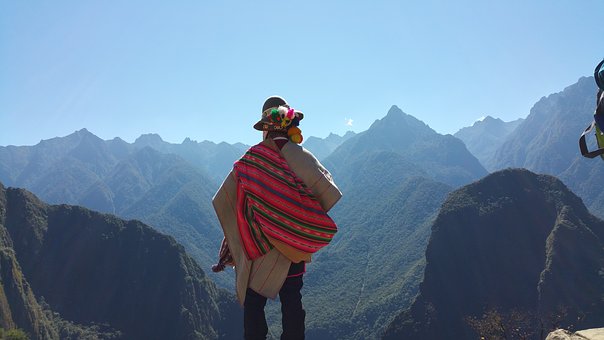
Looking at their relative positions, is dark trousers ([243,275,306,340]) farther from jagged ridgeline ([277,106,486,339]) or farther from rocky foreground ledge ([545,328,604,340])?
jagged ridgeline ([277,106,486,339])

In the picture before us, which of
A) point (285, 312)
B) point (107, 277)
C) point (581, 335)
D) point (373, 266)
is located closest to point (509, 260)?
point (373, 266)

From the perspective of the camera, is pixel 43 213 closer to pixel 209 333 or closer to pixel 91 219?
pixel 91 219

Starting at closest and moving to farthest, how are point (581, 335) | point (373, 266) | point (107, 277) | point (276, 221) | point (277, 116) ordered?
point (276, 221), point (277, 116), point (581, 335), point (107, 277), point (373, 266)

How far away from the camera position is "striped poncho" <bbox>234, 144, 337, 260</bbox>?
3.83 metres

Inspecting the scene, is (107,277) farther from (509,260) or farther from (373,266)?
(509,260)

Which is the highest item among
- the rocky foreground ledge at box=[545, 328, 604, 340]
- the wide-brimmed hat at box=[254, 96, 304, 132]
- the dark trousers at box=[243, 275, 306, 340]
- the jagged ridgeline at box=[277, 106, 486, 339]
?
the wide-brimmed hat at box=[254, 96, 304, 132]

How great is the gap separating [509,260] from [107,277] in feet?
289

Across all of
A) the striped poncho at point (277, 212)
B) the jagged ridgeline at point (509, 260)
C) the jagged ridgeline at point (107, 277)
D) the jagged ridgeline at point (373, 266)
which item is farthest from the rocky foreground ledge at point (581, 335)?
the jagged ridgeline at point (373, 266)

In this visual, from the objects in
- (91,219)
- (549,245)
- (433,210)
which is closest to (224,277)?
(91,219)

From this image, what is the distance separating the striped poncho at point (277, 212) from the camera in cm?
383

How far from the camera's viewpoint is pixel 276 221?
12.6ft

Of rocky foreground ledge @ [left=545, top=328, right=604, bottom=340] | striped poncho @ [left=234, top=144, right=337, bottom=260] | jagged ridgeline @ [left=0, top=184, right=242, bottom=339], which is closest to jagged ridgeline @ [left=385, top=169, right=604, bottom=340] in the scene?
jagged ridgeline @ [left=0, top=184, right=242, bottom=339]

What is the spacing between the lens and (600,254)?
64750 millimetres

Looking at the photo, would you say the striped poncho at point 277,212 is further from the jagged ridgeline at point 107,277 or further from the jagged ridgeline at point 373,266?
the jagged ridgeline at point 373,266
